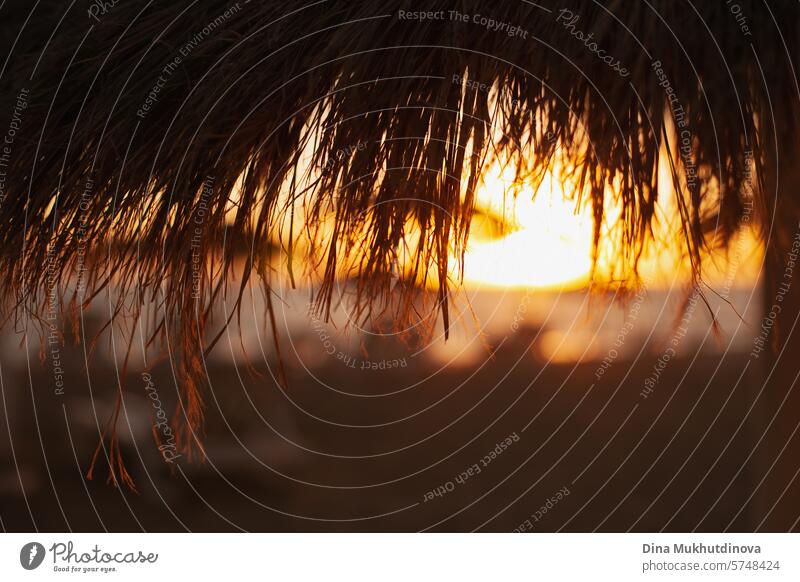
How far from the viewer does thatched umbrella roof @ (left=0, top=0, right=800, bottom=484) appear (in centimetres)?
58

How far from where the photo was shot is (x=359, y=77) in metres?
0.59

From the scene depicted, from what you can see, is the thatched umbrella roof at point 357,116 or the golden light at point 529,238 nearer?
the thatched umbrella roof at point 357,116

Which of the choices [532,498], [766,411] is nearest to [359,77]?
[766,411]

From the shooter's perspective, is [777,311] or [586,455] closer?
[777,311]

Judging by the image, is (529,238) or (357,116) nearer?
(357,116)

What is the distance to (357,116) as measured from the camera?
1.96 ft

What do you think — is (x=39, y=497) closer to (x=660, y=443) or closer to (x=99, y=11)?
(x=660, y=443)

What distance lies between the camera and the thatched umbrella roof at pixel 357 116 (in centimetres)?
58

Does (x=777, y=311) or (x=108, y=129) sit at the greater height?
(x=108, y=129)

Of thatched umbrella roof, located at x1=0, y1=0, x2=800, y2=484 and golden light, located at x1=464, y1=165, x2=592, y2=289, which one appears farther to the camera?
golden light, located at x1=464, y1=165, x2=592, y2=289

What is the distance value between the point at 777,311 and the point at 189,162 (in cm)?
60
